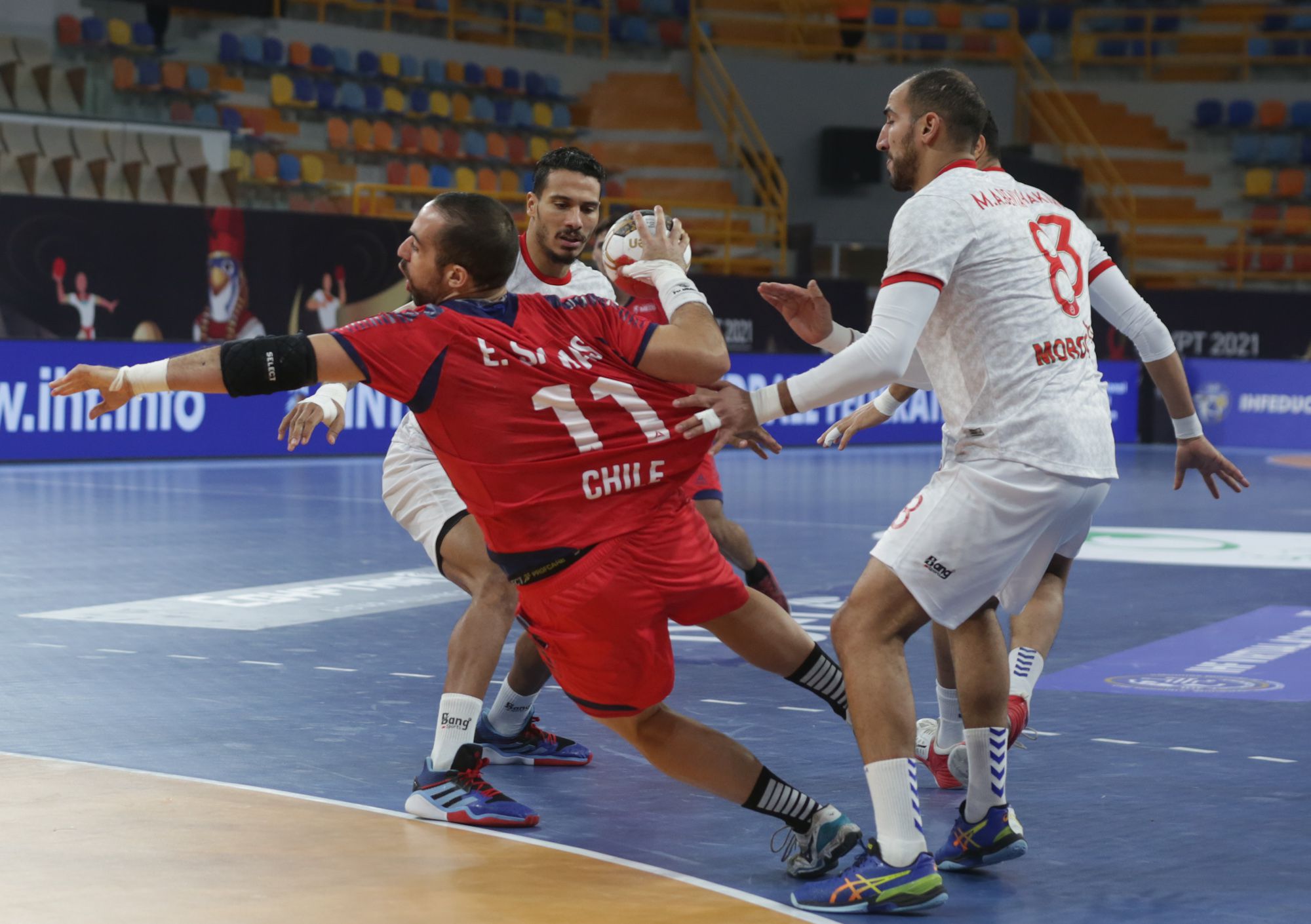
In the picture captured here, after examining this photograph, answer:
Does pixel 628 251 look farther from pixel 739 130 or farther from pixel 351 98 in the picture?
pixel 739 130

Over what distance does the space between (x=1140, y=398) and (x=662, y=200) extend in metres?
7.62

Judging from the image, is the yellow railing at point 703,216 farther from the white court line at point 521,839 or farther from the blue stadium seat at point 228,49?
the white court line at point 521,839

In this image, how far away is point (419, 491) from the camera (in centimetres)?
547

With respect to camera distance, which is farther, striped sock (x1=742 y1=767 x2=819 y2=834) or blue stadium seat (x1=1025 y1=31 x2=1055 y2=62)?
blue stadium seat (x1=1025 y1=31 x2=1055 y2=62)

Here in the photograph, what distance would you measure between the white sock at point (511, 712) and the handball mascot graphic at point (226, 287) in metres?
12.1

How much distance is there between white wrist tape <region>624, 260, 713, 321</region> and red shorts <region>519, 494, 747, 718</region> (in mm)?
517

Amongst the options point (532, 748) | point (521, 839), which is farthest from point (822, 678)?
point (532, 748)

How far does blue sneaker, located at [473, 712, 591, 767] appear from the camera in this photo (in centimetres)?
548

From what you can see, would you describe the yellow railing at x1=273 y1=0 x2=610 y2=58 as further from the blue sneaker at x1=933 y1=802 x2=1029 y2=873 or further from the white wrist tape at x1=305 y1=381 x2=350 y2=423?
the blue sneaker at x1=933 y1=802 x2=1029 y2=873

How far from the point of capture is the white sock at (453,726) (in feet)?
15.7

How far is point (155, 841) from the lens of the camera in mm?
→ 4340

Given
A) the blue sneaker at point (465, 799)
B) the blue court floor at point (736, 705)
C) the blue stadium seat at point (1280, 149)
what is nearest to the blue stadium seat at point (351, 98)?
the blue court floor at point (736, 705)

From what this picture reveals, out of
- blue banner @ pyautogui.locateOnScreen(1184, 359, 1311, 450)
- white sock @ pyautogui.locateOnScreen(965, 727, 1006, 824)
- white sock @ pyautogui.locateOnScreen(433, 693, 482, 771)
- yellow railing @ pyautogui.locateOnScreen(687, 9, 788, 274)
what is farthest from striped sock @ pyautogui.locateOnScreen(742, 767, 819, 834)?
yellow railing @ pyautogui.locateOnScreen(687, 9, 788, 274)

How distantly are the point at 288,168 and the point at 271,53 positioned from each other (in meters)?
2.19
